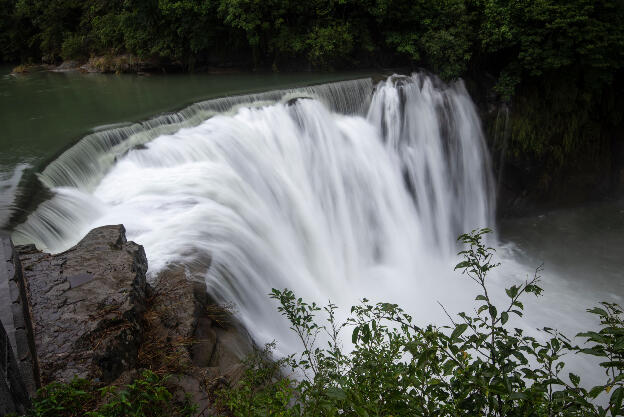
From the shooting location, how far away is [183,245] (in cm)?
575

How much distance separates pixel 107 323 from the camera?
12.6ft

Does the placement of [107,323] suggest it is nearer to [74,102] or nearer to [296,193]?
[296,193]

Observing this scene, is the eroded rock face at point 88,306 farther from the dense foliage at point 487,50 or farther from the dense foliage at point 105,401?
the dense foliage at point 487,50

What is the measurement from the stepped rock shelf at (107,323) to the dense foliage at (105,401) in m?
0.12

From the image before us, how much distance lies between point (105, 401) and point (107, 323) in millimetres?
890

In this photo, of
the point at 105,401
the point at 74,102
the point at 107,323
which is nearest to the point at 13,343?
the point at 105,401

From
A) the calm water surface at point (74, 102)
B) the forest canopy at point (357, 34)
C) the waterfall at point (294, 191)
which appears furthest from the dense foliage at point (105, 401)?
the forest canopy at point (357, 34)

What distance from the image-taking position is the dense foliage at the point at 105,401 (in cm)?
283

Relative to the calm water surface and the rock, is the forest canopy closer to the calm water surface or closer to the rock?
the calm water surface

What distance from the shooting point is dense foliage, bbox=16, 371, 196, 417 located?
112 inches

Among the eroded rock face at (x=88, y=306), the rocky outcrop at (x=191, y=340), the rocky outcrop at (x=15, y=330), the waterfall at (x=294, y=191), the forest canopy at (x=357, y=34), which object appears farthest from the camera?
the forest canopy at (x=357, y=34)

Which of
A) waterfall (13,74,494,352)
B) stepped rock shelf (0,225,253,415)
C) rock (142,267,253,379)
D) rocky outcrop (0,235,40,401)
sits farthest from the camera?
waterfall (13,74,494,352)

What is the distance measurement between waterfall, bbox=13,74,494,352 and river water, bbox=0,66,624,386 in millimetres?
33

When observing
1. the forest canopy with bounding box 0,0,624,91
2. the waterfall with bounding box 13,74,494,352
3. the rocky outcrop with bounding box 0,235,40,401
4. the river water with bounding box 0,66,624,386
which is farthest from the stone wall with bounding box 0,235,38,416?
the forest canopy with bounding box 0,0,624,91
